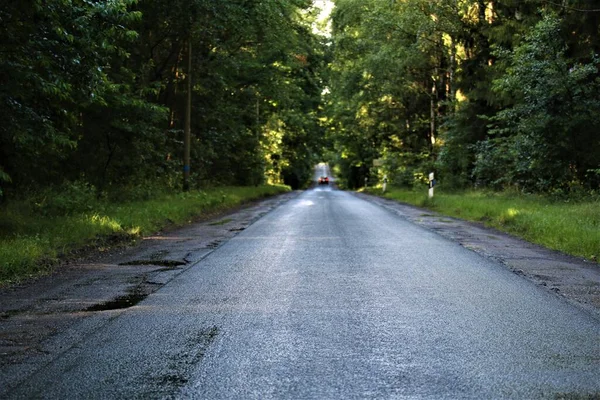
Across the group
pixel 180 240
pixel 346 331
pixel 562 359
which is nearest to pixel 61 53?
pixel 180 240

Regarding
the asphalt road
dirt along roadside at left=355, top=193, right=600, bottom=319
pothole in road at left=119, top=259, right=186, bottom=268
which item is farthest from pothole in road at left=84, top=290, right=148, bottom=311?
dirt along roadside at left=355, top=193, right=600, bottom=319

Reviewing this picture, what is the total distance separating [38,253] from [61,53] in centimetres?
312

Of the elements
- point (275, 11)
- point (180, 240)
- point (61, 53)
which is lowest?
point (180, 240)

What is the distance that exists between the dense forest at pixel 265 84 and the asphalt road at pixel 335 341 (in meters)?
4.44

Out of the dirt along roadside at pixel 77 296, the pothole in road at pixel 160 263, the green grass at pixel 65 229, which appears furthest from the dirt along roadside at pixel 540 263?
the green grass at pixel 65 229

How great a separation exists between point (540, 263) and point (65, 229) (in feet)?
26.8

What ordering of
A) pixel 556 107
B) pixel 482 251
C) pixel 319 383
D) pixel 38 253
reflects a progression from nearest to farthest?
pixel 319 383 → pixel 38 253 → pixel 482 251 → pixel 556 107

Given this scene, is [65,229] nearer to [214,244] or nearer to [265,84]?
[214,244]

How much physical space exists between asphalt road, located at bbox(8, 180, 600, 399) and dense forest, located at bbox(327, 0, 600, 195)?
1019 centimetres

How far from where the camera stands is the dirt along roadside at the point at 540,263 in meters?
6.46

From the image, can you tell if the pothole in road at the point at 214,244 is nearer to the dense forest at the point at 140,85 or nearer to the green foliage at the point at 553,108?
the dense forest at the point at 140,85

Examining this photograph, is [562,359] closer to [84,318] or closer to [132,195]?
[84,318]

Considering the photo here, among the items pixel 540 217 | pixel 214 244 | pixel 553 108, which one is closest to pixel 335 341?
pixel 214 244

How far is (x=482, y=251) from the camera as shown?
993cm
